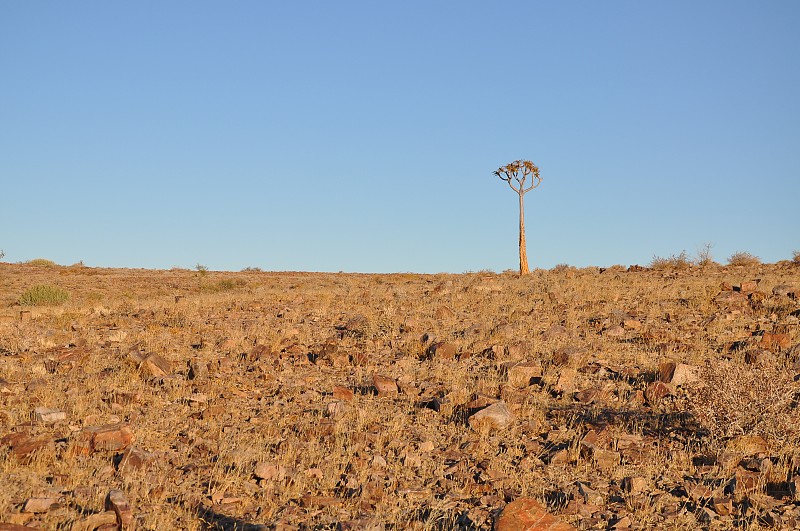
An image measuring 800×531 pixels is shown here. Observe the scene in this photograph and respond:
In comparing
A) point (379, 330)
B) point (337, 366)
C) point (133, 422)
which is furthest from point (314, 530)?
point (379, 330)

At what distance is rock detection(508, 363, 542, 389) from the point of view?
10.1 metres

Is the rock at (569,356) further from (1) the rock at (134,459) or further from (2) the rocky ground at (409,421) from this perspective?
(1) the rock at (134,459)

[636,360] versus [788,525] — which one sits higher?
[636,360]

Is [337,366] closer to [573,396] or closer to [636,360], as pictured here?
[573,396]

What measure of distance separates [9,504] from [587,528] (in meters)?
4.83

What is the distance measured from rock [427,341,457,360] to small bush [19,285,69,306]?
15257 mm

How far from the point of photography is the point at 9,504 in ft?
18.1

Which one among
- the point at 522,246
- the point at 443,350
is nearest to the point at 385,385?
the point at 443,350

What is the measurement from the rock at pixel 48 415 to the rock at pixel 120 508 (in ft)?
10.3

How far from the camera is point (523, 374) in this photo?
33.8ft

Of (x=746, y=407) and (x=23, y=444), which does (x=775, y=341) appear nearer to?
(x=746, y=407)

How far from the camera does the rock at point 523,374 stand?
10109 mm

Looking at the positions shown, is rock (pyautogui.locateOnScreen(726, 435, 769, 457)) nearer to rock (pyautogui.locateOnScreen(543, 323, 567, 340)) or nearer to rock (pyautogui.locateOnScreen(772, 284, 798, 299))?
rock (pyautogui.locateOnScreen(543, 323, 567, 340))

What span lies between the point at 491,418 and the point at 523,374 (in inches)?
87.1
